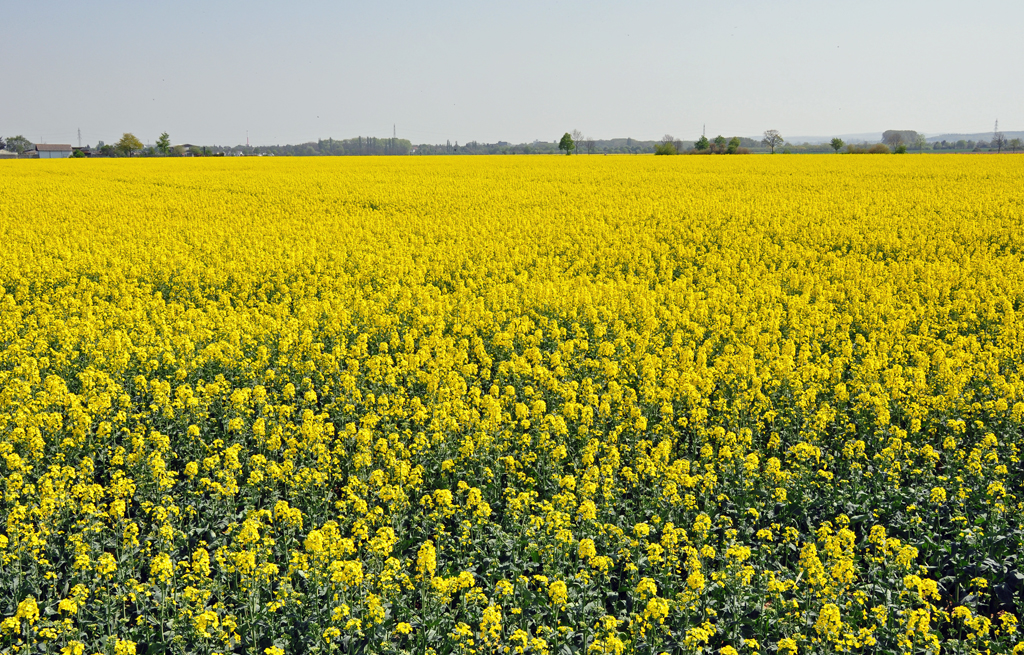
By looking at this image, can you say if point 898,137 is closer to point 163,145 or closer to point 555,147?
point 555,147

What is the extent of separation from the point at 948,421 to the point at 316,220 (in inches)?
827

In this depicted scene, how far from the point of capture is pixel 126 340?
10258 mm

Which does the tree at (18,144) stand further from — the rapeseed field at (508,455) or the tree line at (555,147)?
the rapeseed field at (508,455)

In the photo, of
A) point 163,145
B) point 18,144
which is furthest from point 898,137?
point 18,144

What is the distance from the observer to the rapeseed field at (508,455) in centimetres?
→ 509

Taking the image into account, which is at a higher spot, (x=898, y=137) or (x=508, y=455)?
(x=898, y=137)

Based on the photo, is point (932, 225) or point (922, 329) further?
point (932, 225)

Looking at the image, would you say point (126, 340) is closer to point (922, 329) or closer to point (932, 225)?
point (922, 329)

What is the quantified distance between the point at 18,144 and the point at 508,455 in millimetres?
180188

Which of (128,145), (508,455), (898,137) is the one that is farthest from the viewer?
(898,137)

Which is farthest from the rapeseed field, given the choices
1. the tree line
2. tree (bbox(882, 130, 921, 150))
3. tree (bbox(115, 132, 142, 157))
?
tree (bbox(882, 130, 921, 150))

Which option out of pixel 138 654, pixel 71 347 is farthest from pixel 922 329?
pixel 71 347

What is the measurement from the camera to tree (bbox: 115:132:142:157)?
10388cm

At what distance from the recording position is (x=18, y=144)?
149m
